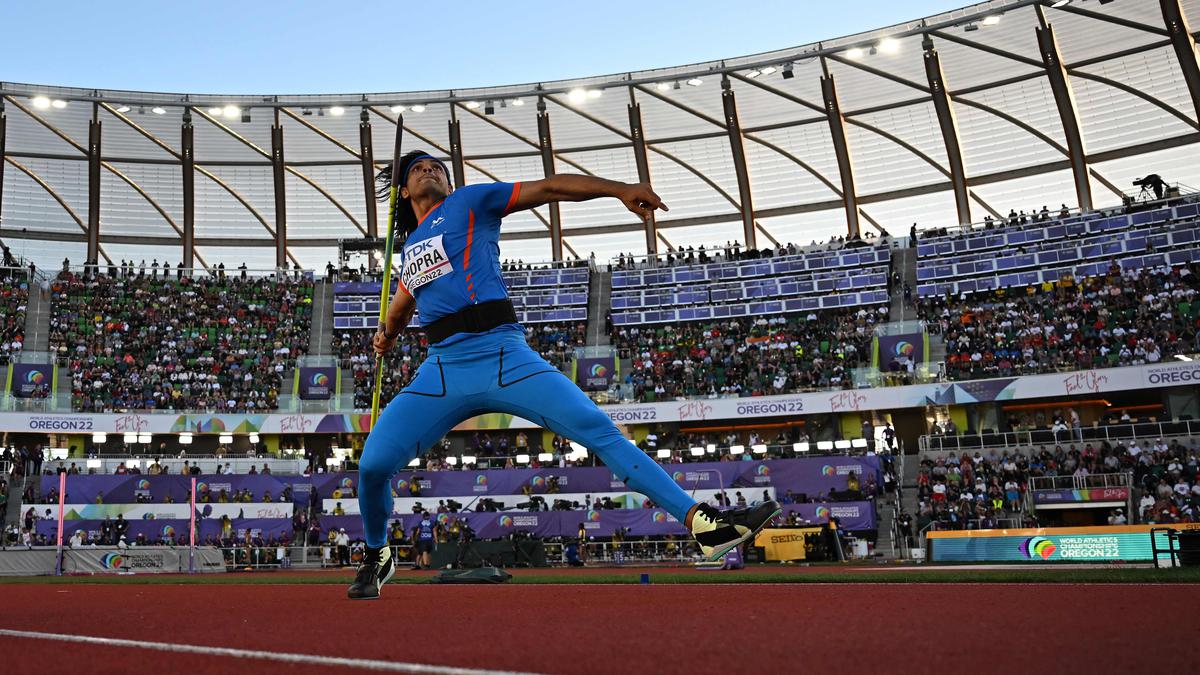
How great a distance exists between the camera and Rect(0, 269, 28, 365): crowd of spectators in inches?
1566

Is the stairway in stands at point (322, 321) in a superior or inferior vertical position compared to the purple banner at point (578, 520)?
superior

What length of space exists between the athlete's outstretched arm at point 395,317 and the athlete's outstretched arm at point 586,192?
972mm

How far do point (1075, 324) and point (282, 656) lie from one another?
3723 cm

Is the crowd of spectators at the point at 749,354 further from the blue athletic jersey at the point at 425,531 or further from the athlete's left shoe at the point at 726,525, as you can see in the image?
the athlete's left shoe at the point at 726,525

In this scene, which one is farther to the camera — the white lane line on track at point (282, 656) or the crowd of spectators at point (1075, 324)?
the crowd of spectators at point (1075, 324)

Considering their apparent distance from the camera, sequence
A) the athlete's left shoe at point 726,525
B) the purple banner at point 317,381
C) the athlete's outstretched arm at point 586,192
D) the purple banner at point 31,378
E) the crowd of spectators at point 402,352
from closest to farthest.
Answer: the athlete's left shoe at point 726,525
the athlete's outstretched arm at point 586,192
the purple banner at point 31,378
the crowd of spectators at point 402,352
the purple banner at point 317,381

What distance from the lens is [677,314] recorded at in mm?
44906

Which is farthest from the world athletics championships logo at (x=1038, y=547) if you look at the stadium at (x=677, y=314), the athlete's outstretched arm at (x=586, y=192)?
the athlete's outstretched arm at (x=586, y=192)

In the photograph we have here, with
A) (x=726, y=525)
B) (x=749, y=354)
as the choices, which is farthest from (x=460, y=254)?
(x=749, y=354)

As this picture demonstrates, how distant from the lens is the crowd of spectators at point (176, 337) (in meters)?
39.8

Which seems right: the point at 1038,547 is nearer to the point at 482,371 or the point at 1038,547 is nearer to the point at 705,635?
the point at 482,371

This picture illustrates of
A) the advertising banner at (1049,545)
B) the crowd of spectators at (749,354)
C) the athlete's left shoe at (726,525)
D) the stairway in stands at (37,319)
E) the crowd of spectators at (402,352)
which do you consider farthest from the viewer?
the stairway in stands at (37,319)

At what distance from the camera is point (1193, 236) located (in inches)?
1470

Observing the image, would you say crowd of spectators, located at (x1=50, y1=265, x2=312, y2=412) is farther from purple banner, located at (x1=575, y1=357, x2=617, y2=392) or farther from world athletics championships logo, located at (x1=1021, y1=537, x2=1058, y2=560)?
world athletics championships logo, located at (x1=1021, y1=537, x2=1058, y2=560)
